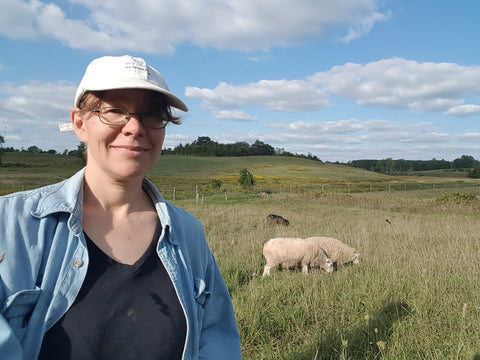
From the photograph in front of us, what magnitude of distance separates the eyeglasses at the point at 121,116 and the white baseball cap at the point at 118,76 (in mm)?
118

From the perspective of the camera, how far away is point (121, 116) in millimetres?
1537

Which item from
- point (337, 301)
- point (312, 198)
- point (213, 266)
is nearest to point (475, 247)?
point (337, 301)

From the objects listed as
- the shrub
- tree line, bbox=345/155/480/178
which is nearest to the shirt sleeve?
the shrub

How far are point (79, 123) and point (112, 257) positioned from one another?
2.19ft

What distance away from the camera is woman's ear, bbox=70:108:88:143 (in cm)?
155

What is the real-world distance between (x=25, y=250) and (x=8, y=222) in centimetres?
12

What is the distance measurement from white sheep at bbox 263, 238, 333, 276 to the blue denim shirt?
17.4 ft

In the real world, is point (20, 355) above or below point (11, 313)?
below

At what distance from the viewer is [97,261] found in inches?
56.7

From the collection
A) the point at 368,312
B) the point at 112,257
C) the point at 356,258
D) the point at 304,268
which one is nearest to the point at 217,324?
the point at 112,257

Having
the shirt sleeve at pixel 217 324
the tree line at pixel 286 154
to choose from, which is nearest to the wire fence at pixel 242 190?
the shirt sleeve at pixel 217 324

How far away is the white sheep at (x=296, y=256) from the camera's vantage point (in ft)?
22.8

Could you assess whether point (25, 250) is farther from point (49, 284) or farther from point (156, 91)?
point (156, 91)

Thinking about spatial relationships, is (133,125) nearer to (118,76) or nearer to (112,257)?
(118,76)
